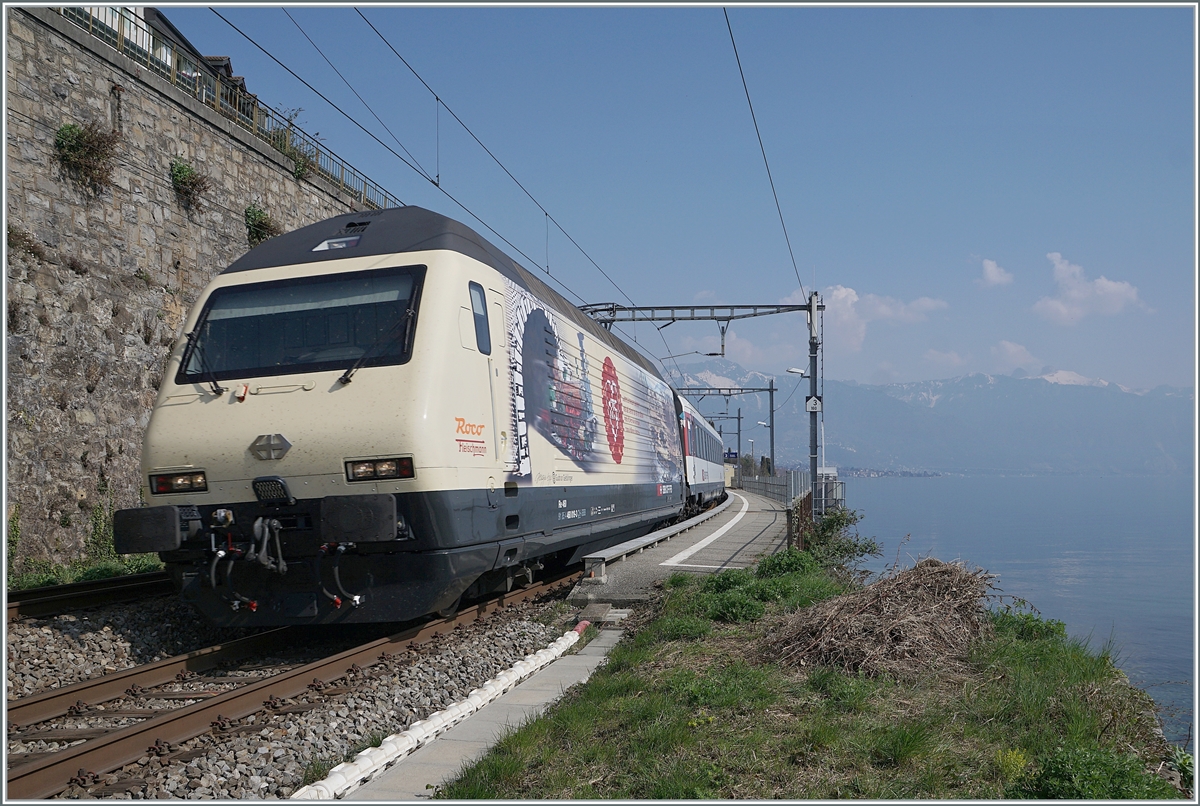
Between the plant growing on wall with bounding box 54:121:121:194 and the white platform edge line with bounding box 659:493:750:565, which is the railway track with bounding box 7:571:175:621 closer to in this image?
the white platform edge line with bounding box 659:493:750:565

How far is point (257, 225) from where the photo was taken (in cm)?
1927

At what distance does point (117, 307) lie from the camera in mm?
15156

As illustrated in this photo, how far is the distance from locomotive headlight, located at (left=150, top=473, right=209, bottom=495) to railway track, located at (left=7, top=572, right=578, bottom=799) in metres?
1.37

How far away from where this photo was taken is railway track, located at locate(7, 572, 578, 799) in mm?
4848

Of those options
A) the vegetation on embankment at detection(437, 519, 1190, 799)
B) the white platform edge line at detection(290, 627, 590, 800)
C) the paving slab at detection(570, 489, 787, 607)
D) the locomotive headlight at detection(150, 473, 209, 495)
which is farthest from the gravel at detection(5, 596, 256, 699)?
the vegetation on embankment at detection(437, 519, 1190, 799)

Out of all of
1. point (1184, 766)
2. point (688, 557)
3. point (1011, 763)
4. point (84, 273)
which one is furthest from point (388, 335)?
point (84, 273)

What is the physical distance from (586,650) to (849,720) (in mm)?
3545

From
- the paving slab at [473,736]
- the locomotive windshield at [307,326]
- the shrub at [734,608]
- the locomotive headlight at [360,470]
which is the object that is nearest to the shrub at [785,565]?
the shrub at [734,608]

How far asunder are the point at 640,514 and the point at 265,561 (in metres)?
8.32

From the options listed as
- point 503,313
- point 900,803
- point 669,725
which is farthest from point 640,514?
point 900,803

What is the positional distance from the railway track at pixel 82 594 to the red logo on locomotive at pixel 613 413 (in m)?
5.90

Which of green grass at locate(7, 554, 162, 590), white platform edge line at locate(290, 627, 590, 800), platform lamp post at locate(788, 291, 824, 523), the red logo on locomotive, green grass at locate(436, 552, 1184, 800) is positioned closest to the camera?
green grass at locate(436, 552, 1184, 800)

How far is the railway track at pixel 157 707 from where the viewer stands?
485 centimetres

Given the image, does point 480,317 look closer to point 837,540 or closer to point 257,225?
point 837,540
